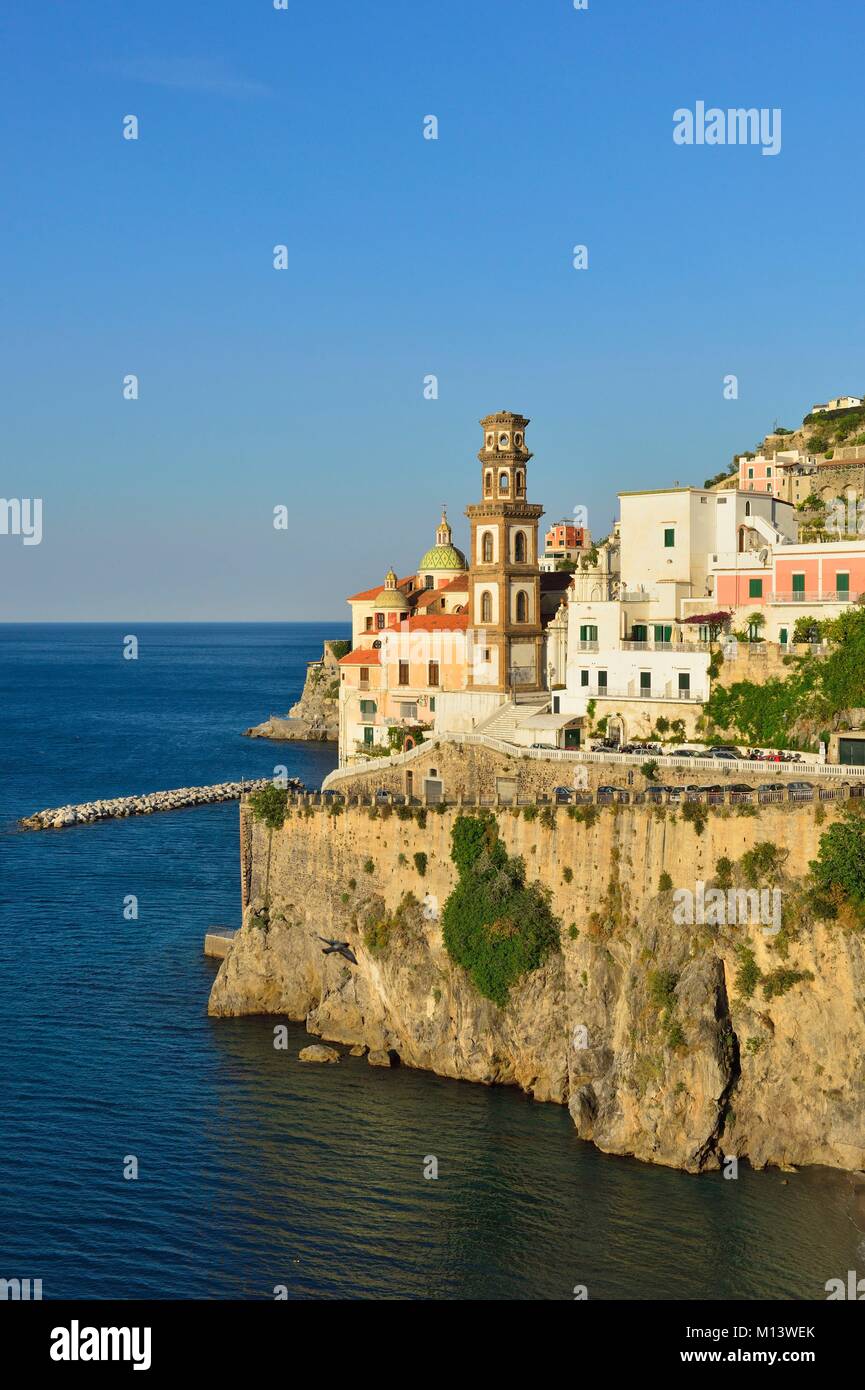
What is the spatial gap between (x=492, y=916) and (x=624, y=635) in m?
21.1

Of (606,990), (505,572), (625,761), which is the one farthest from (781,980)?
(505,572)

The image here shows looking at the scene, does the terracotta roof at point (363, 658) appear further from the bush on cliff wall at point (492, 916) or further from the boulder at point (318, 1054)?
the boulder at point (318, 1054)

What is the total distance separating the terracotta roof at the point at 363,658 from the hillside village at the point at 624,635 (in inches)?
4.1

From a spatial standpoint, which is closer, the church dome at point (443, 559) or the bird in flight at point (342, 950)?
the bird in flight at point (342, 950)

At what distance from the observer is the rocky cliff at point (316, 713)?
507 feet

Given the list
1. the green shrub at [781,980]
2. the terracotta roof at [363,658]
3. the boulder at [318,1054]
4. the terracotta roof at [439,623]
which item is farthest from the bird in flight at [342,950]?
the terracotta roof at [363,658]

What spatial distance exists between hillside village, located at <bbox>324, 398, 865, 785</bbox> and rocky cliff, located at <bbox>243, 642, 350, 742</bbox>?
68.6m

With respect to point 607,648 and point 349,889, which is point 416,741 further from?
point 349,889

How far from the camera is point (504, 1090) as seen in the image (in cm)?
5078

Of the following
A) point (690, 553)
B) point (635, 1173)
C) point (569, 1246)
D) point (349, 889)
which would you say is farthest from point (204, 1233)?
point (690, 553)

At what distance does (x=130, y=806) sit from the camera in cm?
10719

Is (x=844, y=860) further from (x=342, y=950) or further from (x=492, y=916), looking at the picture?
(x=342, y=950)

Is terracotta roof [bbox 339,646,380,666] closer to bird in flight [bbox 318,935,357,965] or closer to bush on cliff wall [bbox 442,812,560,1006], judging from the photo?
bird in flight [bbox 318,935,357,965]
